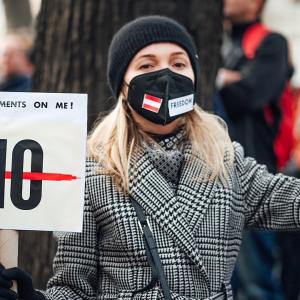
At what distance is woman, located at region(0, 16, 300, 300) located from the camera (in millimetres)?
3514

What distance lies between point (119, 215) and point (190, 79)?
59 centimetres

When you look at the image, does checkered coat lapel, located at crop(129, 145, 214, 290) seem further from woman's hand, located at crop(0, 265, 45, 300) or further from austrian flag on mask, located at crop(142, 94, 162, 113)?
woman's hand, located at crop(0, 265, 45, 300)

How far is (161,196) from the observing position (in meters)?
3.61

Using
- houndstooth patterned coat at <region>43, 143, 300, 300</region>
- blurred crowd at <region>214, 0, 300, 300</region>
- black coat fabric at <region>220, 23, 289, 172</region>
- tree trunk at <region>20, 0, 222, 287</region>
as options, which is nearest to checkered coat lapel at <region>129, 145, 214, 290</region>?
houndstooth patterned coat at <region>43, 143, 300, 300</region>

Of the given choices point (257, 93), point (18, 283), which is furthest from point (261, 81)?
point (18, 283)

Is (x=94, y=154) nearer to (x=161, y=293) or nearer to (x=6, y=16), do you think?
(x=161, y=293)

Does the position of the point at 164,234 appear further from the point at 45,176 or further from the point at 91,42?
the point at 91,42

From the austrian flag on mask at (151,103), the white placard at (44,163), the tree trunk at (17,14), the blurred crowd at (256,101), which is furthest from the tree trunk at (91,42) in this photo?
the tree trunk at (17,14)

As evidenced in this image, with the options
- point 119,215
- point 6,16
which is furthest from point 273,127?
point 6,16

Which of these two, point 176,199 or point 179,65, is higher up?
point 179,65

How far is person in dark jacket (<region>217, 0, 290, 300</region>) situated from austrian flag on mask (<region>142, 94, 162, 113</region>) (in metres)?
2.35

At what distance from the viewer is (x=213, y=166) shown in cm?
367

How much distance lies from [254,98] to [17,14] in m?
12.4

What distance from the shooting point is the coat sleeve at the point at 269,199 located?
3.74 m
